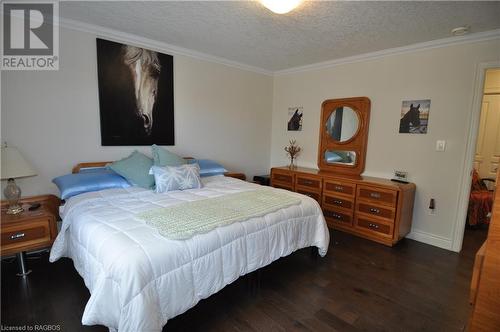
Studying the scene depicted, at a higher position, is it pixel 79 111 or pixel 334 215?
pixel 79 111

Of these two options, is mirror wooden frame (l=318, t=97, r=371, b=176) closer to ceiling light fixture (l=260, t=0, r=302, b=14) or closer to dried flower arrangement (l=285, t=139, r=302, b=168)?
dried flower arrangement (l=285, t=139, r=302, b=168)

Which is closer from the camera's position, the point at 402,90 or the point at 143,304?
the point at 143,304

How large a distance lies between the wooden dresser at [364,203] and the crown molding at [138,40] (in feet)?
7.22

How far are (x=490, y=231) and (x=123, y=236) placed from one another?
6.10 feet

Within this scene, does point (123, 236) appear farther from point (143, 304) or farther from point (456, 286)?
point (456, 286)

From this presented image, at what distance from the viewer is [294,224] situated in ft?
7.45

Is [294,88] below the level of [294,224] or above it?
above

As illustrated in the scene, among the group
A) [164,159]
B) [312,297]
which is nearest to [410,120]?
[312,297]

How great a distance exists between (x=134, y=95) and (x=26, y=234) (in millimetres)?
1857

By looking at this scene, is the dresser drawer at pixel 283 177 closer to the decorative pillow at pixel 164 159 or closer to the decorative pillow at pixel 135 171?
the decorative pillow at pixel 164 159

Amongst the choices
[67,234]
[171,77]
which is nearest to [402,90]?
[171,77]

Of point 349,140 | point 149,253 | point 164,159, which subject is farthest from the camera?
point 349,140

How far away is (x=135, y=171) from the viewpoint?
2.75 m

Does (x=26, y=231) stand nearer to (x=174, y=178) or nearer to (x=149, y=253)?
(x=174, y=178)
